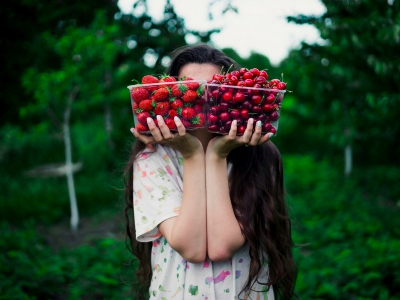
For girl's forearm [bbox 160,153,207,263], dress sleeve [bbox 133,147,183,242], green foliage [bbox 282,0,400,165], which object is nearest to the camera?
girl's forearm [bbox 160,153,207,263]

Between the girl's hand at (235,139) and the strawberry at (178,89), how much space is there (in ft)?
0.70

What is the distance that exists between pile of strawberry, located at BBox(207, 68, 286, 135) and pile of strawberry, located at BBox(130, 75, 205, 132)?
0.04 m

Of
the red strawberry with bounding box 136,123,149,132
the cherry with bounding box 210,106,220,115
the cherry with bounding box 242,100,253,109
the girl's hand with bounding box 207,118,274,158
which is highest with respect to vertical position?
the cherry with bounding box 242,100,253,109

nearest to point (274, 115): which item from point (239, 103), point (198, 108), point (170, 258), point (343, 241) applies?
point (239, 103)

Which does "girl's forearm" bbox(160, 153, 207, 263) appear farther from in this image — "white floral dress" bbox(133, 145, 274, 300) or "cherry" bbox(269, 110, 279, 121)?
"cherry" bbox(269, 110, 279, 121)

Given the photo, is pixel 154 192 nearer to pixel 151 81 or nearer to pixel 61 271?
pixel 151 81

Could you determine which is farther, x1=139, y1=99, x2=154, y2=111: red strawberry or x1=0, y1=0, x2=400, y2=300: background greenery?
x1=0, y1=0, x2=400, y2=300: background greenery

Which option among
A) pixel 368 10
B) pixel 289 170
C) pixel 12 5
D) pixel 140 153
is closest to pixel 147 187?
pixel 140 153

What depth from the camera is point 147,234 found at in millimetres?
1493

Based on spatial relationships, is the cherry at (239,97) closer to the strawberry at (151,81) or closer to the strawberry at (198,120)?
the strawberry at (198,120)

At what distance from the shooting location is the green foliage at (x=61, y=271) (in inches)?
131

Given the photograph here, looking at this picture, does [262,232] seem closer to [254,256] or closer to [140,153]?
[254,256]

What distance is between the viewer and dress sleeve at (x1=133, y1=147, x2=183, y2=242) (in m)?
1.44

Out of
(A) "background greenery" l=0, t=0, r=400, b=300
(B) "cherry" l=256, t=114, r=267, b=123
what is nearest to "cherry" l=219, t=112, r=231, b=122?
(B) "cherry" l=256, t=114, r=267, b=123
